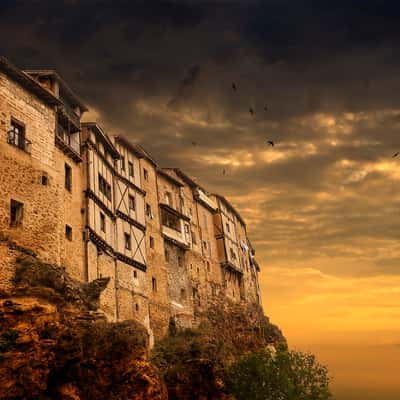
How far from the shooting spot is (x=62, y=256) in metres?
28.4

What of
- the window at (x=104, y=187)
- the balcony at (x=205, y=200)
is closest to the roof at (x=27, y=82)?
the window at (x=104, y=187)

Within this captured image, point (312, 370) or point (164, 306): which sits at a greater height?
point (164, 306)

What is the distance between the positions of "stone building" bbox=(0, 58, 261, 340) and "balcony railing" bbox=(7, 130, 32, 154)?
0.05m

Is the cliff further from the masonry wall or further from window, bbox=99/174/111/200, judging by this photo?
window, bbox=99/174/111/200

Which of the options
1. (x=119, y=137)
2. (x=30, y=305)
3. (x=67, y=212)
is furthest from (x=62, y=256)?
(x=119, y=137)

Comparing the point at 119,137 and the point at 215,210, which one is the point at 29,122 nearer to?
the point at 119,137

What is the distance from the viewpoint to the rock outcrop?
21.5 metres

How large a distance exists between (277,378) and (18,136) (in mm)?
22007

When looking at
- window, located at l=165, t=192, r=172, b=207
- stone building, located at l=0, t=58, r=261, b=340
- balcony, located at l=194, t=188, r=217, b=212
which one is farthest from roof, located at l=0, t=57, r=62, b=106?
balcony, located at l=194, t=188, r=217, b=212

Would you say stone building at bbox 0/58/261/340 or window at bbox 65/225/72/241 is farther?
window at bbox 65/225/72/241

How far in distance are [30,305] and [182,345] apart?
16412mm

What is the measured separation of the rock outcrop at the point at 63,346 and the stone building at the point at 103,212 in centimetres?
147

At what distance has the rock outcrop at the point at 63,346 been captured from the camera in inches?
846

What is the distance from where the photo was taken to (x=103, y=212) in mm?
35562
